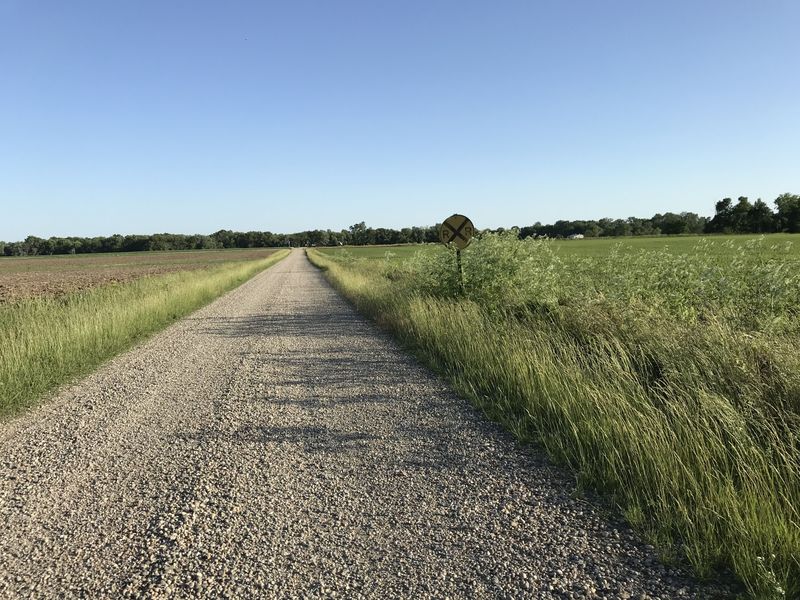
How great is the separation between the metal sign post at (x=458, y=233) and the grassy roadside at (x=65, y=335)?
8051 millimetres

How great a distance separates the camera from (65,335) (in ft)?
29.0

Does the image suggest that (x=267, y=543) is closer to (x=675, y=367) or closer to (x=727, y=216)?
(x=675, y=367)

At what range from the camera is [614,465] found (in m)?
3.75

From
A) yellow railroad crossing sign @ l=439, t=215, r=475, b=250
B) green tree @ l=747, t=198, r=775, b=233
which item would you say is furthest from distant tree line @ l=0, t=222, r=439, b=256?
yellow railroad crossing sign @ l=439, t=215, r=475, b=250

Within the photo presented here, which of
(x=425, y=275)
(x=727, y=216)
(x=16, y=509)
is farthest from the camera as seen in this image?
(x=727, y=216)

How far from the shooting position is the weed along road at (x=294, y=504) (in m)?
2.73

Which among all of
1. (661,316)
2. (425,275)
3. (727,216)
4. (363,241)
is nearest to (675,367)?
(661,316)

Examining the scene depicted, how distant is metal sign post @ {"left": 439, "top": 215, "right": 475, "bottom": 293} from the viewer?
12.2m

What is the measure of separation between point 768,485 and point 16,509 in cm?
565

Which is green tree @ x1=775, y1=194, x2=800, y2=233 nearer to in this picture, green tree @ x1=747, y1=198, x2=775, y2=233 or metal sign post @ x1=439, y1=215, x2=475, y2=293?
green tree @ x1=747, y1=198, x2=775, y2=233

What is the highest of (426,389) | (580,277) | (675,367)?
(580,277)

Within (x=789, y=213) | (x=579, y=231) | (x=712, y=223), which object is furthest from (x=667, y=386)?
(x=579, y=231)

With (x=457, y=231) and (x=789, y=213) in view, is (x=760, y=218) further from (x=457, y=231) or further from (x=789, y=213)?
(x=457, y=231)

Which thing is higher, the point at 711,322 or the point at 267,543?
the point at 711,322
